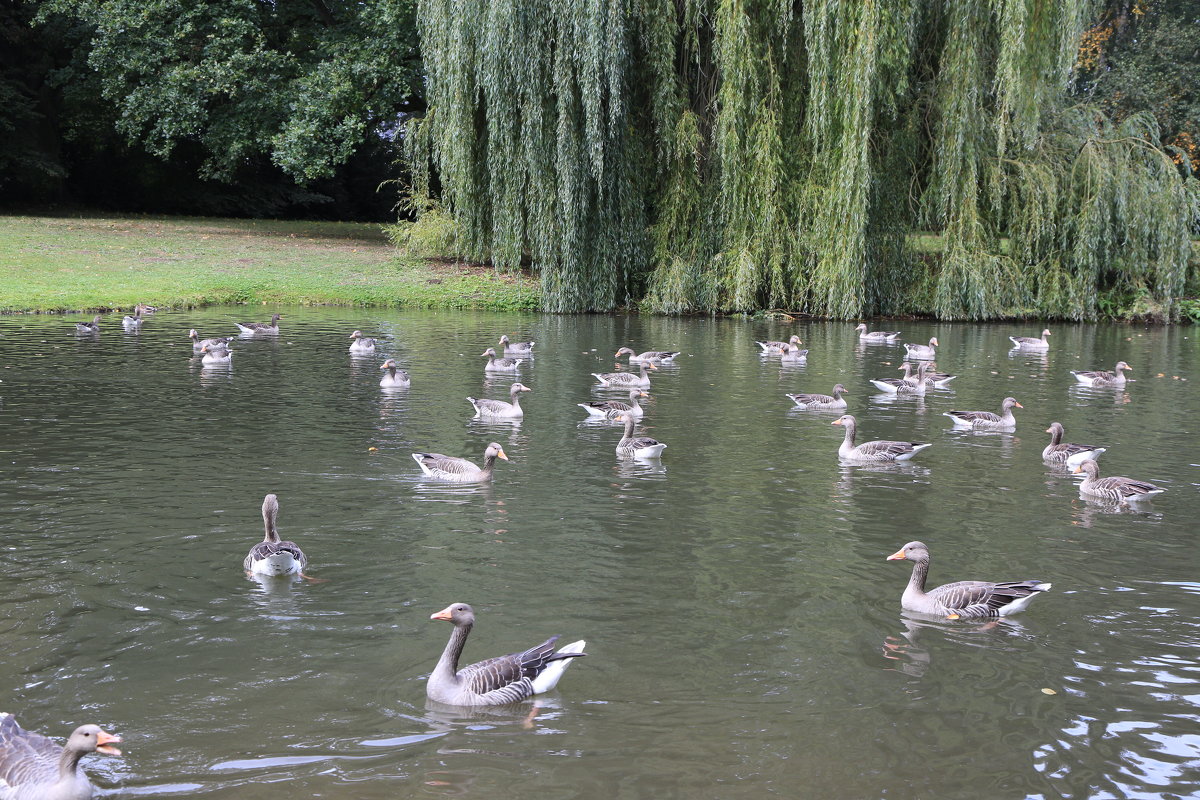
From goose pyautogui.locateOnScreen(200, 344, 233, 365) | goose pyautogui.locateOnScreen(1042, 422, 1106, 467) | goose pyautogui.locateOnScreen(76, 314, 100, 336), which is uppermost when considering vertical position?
goose pyautogui.locateOnScreen(76, 314, 100, 336)

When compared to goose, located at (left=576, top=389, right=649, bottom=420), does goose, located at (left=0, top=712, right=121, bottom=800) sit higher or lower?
lower

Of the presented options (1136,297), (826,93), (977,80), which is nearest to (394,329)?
(826,93)

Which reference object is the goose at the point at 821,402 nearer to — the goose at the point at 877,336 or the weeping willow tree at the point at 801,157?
the goose at the point at 877,336

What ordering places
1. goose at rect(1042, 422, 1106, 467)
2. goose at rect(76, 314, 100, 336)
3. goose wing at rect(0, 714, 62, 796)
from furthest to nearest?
goose at rect(76, 314, 100, 336)
goose at rect(1042, 422, 1106, 467)
goose wing at rect(0, 714, 62, 796)

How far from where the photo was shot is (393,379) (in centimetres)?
1612

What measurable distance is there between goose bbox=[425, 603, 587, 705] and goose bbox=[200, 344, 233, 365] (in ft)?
41.7

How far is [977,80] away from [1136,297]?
24.2 feet

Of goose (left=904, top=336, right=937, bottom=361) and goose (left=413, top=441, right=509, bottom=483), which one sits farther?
goose (left=904, top=336, right=937, bottom=361)

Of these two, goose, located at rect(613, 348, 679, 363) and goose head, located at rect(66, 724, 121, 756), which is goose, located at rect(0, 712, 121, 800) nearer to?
goose head, located at rect(66, 724, 121, 756)

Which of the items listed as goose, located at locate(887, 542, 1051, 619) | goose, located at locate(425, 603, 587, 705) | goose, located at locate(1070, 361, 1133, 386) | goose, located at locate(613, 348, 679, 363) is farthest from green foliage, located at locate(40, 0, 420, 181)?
goose, located at locate(425, 603, 587, 705)

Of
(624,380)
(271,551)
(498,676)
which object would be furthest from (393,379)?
(498,676)

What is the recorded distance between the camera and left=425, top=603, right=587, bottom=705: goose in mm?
6133

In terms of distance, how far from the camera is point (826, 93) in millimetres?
24094

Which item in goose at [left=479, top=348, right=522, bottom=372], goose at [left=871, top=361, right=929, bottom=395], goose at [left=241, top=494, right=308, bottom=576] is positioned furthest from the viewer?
goose at [left=479, top=348, right=522, bottom=372]
